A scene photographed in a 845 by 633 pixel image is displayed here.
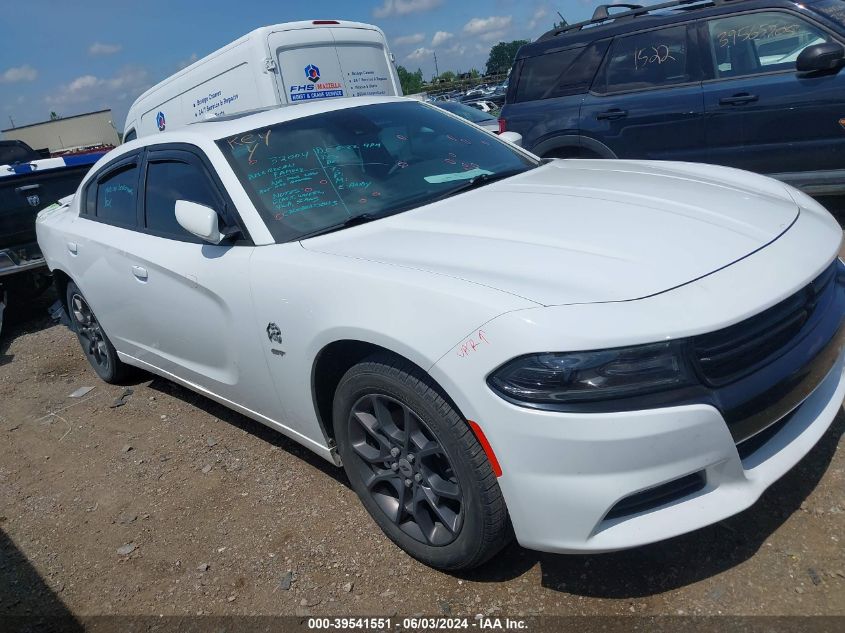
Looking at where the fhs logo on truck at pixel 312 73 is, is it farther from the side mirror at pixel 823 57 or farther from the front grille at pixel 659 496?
the front grille at pixel 659 496

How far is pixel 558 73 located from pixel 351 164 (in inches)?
163

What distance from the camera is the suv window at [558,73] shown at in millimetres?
6383

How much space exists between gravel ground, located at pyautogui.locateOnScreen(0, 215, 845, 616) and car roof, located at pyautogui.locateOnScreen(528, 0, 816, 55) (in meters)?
4.07

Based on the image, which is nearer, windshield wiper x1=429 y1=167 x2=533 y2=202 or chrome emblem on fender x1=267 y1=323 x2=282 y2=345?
chrome emblem on fender x1=267 y1=323 x2=282 y2=345

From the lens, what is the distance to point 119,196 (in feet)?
13.2

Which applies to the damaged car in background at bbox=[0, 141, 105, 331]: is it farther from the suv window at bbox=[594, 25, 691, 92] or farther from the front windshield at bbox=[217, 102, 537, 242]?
the suv window at bbox=[594, 25, 691, 92]

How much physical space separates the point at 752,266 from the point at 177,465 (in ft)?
9.59

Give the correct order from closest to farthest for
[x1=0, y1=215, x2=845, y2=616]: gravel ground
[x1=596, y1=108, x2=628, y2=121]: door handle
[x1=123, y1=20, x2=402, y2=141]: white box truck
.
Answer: [x1=0, y1=215, x2=845, y2=616]: gravel ground, [x1=596, y1=108, x2=628, y2=121]: door handle, [x1=123, y1=20, x2=402, y2=141]: white box truck

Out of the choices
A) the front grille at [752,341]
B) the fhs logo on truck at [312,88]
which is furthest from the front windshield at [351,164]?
the fhs logo on truck at [312,88]

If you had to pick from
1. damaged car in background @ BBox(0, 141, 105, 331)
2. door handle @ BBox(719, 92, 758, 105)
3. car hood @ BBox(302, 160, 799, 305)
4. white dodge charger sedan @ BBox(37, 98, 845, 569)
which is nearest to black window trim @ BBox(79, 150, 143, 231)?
white dodge charger sedan @ BBox(37, 98, 845, 569)

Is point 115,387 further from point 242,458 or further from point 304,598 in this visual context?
point 304,598

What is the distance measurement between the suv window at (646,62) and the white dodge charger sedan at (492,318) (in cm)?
294

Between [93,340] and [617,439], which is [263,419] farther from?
[93,340]

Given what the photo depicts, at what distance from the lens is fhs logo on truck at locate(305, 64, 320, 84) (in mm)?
7145
